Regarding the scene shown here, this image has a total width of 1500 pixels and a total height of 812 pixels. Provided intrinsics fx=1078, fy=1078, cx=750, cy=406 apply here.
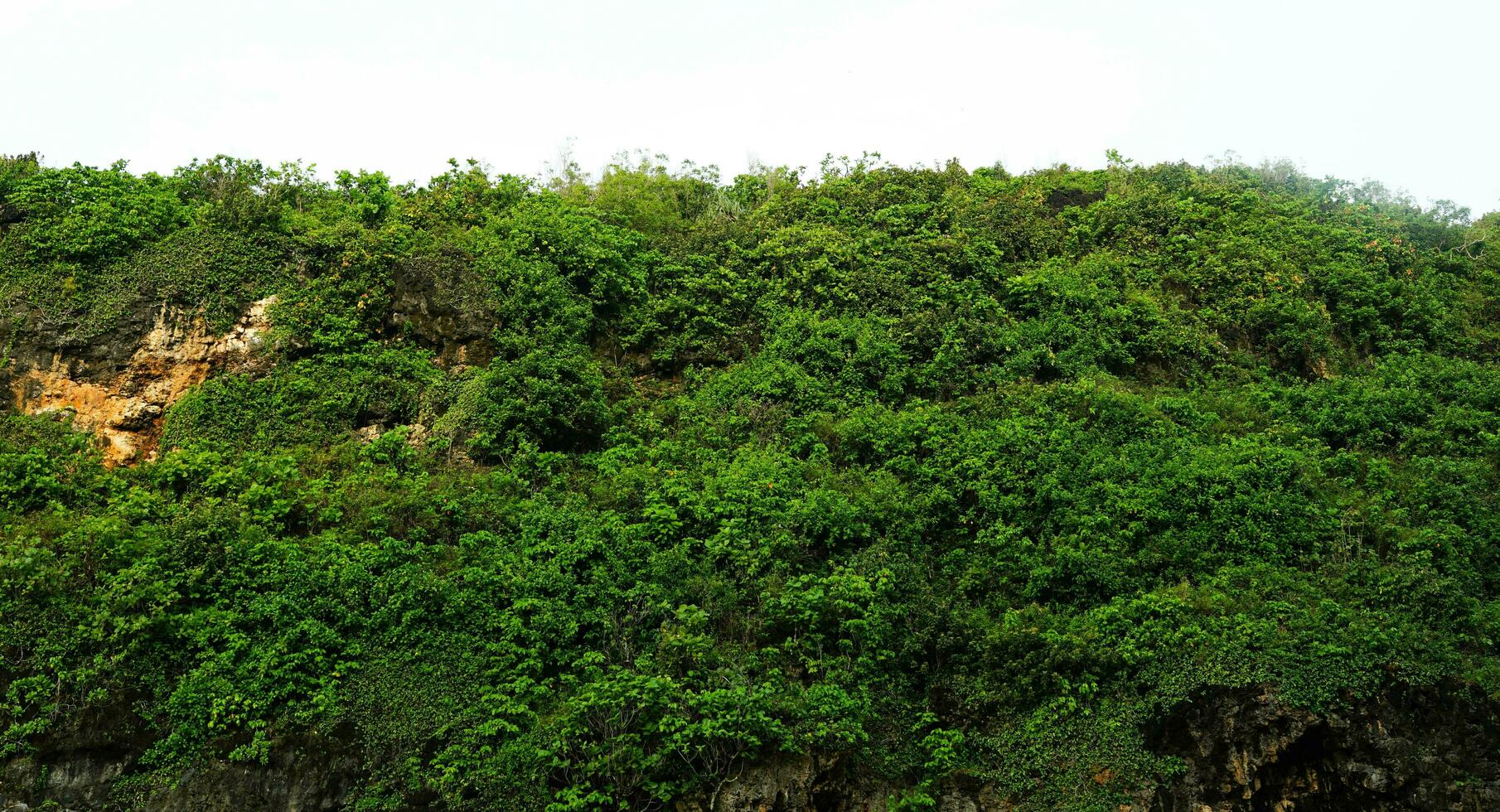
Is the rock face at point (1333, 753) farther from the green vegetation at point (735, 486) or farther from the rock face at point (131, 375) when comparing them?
the rock face at point (131, 375)

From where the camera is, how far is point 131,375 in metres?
18.2

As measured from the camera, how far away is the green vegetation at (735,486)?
13.9 metres

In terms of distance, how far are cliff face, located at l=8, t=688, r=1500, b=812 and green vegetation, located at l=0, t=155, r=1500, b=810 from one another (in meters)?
0.27

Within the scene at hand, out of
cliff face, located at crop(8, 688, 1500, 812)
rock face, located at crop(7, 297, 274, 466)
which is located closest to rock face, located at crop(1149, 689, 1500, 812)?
cliff face, located at crop(8, 688, 1500, 812)

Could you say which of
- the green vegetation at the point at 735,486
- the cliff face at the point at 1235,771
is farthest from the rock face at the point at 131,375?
the cliff face at the point at 1235,771

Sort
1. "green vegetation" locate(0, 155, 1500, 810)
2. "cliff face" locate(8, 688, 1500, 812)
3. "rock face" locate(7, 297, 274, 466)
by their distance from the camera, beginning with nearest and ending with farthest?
"cliff face" locate(8, 688, 1500, 812), "green vegetation" locate(0, 155, 1500, 810), "rock face" locate(7, 297, 274, 466)

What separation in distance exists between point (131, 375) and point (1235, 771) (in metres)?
18.1

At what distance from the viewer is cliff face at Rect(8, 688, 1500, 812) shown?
13438 mm

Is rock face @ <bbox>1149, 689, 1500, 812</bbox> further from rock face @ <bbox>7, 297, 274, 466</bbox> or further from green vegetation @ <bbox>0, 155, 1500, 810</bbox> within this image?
rock face @ <bbox>7, 297, 274, 466</bbox>

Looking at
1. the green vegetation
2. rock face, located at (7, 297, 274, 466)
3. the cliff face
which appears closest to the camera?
the cliff face

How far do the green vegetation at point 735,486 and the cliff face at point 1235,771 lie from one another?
0.90 ft

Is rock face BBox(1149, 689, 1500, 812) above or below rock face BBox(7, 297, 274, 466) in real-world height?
below

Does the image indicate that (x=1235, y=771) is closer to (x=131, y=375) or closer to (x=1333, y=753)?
(x=1333, y=753)

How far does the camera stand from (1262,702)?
1438 centimetres
